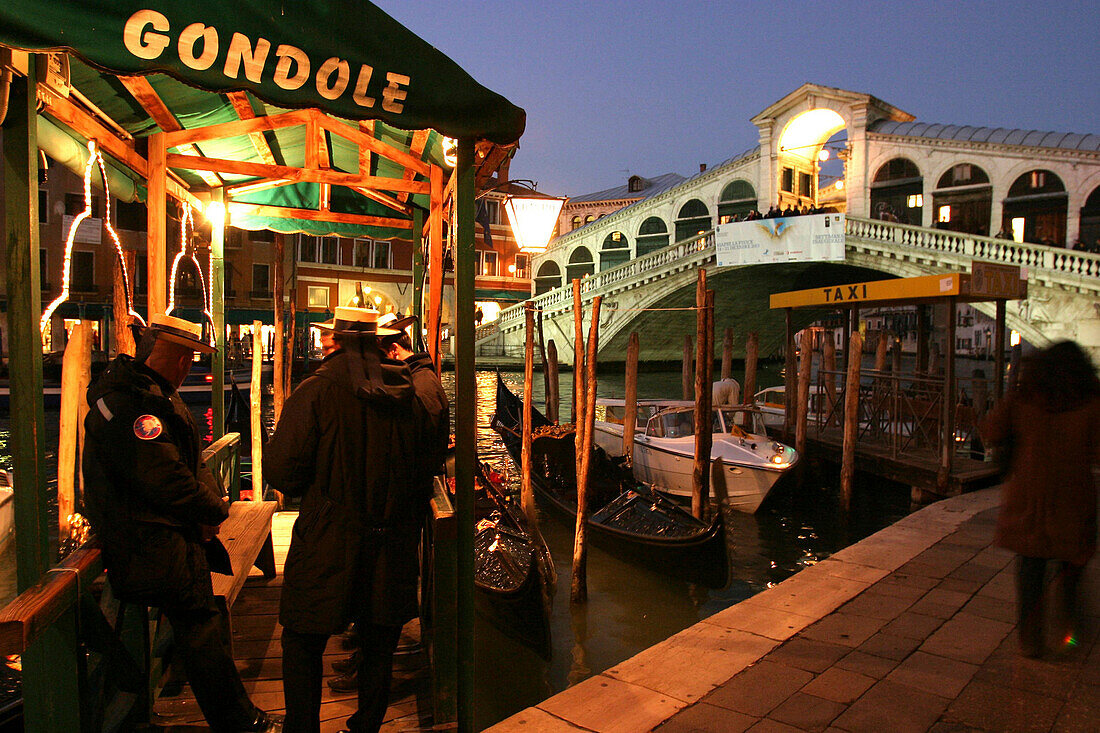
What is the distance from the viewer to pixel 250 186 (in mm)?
5305

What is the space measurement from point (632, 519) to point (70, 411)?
5236mm

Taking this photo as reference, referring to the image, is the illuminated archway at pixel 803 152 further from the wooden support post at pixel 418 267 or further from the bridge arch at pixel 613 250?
the wooden support post at pixel 418 267

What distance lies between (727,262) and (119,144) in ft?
72.3

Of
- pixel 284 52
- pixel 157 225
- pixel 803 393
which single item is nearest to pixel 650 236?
pixel 803 393

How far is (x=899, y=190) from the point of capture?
88.2ft

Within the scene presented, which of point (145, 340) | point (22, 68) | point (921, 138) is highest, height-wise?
point (921, 138)

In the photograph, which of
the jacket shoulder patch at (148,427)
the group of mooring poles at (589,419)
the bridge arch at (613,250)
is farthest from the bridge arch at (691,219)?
the jacket shoulder patch at (148,427)

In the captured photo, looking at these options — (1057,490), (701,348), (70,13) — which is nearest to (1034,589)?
(1057,490)

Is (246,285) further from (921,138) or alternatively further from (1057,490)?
(1057,490)

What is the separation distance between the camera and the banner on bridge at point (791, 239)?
74.6 ft

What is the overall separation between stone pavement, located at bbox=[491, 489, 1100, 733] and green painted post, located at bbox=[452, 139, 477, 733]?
0.28 m

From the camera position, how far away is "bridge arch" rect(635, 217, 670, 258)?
34.9m

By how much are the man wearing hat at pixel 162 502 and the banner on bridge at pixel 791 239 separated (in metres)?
22.5

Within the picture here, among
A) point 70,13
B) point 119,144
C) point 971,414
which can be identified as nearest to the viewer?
point 70,13
